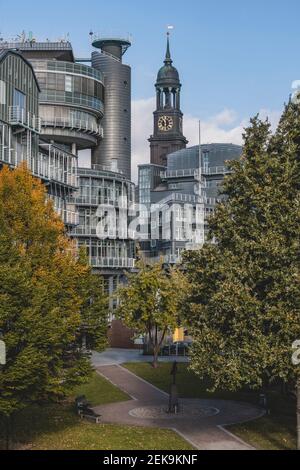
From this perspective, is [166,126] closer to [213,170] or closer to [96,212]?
[213,170]

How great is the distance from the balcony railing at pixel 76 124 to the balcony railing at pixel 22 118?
22.8m

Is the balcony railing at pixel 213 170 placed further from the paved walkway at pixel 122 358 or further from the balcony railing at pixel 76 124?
the paved walkway at pixel 122 358

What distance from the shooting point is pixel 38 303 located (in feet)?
98.5

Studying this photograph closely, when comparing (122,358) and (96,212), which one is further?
(96,212)

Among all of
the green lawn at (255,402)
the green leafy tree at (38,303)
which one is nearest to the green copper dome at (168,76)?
the green lawn at (255,402)

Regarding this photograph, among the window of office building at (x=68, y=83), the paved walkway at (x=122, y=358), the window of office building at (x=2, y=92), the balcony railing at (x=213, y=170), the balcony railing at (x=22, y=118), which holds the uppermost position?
the window of office building at (x=68, y=83)

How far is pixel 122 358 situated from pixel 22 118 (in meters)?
24.8

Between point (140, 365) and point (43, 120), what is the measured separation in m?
40.0

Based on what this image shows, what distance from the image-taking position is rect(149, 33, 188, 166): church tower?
150m

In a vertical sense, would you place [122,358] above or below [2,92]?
below

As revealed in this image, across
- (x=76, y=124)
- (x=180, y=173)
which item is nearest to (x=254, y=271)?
(x=76, y=124)

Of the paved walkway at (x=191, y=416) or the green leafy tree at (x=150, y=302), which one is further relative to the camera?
the green leafy tree at (x=150, y=302)

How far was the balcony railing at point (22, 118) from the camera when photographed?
59719 mm
